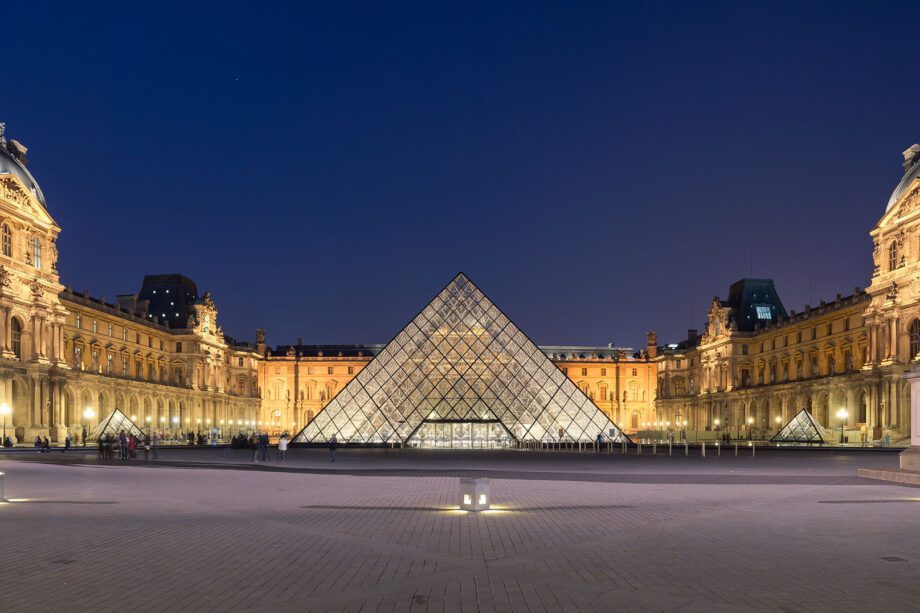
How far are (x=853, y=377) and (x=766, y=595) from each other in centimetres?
4860

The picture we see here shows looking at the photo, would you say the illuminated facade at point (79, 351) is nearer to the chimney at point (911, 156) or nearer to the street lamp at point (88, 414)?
the street lamp at point (88, 414)

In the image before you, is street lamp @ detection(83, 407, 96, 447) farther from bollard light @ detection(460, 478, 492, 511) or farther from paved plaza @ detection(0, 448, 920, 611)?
bollard light @ detection(460, 478, 492, 511)

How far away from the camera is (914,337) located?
1752 inches

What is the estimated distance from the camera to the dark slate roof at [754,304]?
245 feet

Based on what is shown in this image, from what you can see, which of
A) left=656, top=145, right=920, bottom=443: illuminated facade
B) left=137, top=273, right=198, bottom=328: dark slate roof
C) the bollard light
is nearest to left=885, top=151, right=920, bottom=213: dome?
left=656, top=145, right=920, bottom=443: illuminated facade

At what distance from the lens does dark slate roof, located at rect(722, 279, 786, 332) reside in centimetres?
7481

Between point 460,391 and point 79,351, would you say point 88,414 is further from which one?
point 460,391

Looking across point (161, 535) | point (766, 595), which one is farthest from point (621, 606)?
point (161, 535)

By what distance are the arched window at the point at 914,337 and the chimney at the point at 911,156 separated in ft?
29.2

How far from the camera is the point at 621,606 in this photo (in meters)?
6.00

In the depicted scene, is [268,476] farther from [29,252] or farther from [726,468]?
[29,252]

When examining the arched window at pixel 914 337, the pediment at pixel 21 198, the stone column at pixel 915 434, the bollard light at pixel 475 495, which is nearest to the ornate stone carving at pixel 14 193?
the pediment at pixel 21 198

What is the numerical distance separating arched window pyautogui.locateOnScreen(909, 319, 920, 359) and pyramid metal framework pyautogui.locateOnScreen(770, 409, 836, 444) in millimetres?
5920

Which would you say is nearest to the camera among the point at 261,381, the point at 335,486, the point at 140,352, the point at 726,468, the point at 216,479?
the point at 335,486
